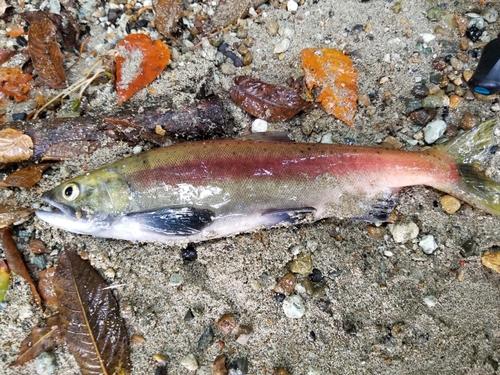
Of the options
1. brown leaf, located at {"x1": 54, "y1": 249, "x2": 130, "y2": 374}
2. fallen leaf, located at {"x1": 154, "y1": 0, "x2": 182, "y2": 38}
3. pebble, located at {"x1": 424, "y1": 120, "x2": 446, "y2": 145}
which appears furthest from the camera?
fallen leaf, located at {"x1": 154, "y1": 0, "x2": 182, "y2": 38}

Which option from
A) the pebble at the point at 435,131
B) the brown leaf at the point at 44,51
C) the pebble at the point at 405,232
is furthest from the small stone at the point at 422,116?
the brown leaf at the point at 44,51

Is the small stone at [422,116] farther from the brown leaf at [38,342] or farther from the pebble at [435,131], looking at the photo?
the brown leaf at [38,342]

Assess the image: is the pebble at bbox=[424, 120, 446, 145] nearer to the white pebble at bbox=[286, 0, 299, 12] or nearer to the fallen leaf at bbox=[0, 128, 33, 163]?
the white pebble at bbox=[286, 0, 299, 12]

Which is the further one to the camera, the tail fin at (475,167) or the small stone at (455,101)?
the small stone at (455,101)

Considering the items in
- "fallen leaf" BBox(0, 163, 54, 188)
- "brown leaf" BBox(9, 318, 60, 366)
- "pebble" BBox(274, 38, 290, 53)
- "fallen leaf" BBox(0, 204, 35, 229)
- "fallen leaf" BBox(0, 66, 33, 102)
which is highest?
"pebble" BBox(274, 38, 290, 53)

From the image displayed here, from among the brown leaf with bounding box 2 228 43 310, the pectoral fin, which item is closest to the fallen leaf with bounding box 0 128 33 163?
the brown leaf with bounding box 2 228 43 310

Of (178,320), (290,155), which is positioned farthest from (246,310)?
(290,155)

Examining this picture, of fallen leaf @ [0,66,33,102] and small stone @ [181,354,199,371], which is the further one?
fallen leaf @ [0,66,33,102]
